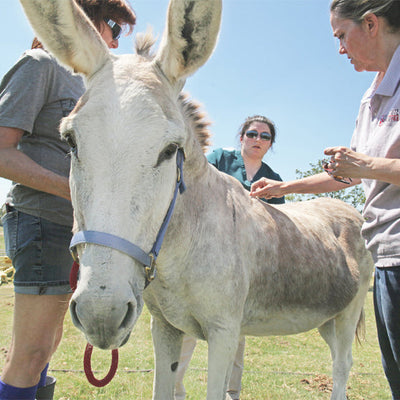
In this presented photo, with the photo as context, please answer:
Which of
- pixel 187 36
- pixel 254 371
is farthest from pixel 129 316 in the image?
pixel 254 371

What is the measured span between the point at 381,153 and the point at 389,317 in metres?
0.89

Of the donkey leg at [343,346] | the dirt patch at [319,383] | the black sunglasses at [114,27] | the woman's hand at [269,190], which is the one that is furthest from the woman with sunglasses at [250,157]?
the dirt patch at [319,383]

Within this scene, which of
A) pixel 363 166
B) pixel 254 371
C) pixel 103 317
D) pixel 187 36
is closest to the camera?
pixel 103 317

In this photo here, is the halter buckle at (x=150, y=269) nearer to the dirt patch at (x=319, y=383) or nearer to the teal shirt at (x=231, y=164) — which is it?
the teal shirt at (x=231, y=164)

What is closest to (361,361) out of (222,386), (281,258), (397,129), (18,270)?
(281,258)

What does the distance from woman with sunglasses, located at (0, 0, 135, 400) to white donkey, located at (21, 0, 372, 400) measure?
33cm

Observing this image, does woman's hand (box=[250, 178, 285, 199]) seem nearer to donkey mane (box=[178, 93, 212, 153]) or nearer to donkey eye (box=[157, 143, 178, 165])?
donkey mane (box=[178, 93, 212, 153])

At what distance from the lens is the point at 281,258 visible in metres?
2.56

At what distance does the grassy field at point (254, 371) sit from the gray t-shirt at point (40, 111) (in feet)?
9.27

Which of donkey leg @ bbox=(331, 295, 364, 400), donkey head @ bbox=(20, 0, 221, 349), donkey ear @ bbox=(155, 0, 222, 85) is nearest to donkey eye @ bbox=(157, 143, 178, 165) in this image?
donkey head @ bbox=(20, 0, 221, 349)

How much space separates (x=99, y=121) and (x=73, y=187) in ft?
1.09

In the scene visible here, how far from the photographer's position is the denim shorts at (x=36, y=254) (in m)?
1.97

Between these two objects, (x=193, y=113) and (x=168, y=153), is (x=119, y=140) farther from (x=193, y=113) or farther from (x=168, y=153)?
(x=193, y=113)

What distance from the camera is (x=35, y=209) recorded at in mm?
2064
